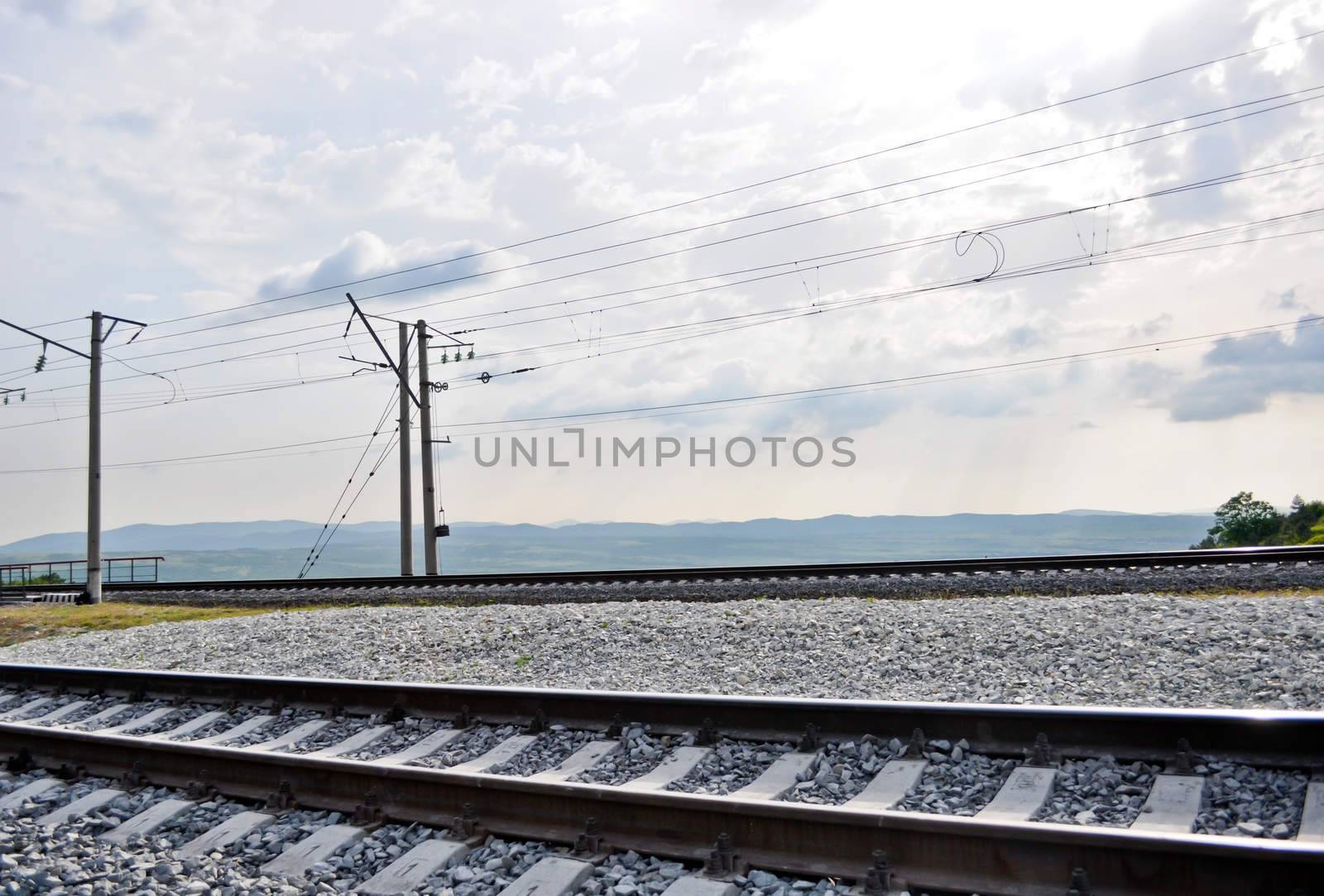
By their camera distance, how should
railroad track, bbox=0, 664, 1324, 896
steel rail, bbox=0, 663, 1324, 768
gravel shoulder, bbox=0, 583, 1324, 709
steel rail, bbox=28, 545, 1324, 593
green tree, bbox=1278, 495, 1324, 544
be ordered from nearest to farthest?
1. railroad track, bbox=0, 664, 1324, 896
2. steel rail, bbox=0, 663, 1324, 768
3. gravel shoulder, bbox=0, 583, 1324, 709
4. steel rail, bbox=28, 545, 1324, 593
5. green tree, bbox=1278, 495, 1324, 544

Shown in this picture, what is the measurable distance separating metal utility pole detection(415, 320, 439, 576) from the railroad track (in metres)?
19.1

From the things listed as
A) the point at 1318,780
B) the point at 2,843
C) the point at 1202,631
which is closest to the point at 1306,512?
the point at 1202,631

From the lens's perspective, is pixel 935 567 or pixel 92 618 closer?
pixel 935 567

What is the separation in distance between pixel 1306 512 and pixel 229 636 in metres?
24.9

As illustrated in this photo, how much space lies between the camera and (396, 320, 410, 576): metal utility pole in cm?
2611

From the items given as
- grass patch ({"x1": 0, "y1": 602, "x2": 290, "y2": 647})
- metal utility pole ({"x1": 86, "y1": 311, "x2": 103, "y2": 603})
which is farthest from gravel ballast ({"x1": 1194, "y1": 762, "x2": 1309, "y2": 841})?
metal utility pole ({"x1": 86, "y1": 311, "x2": 103, "y2": 603})

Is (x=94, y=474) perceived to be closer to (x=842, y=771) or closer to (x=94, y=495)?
(x=94, y=495)

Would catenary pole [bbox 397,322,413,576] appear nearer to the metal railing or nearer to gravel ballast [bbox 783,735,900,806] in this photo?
the metal railing

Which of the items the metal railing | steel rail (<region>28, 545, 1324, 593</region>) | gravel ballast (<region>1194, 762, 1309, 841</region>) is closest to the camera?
gravel ballast (<region>1194, 762, 1309, 841</region>)

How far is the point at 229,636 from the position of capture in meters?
13.2

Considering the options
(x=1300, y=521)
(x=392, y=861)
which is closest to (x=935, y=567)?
(x=392, y=861)

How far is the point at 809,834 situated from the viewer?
4184 mm

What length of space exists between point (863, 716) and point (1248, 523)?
2439cm

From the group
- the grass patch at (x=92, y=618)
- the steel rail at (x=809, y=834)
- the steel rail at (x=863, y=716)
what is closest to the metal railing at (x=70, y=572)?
the grass patch at (x=92, y=618)
